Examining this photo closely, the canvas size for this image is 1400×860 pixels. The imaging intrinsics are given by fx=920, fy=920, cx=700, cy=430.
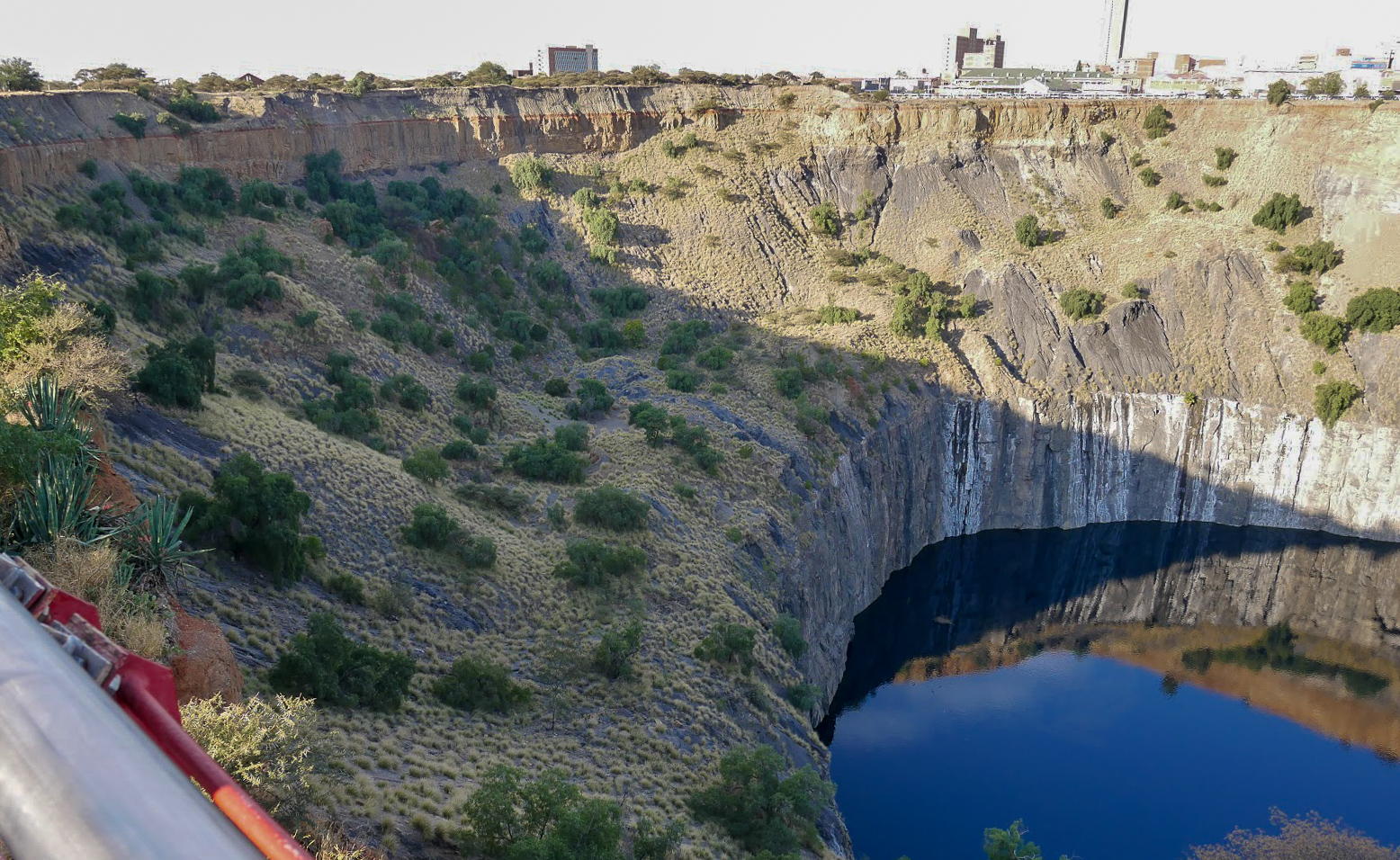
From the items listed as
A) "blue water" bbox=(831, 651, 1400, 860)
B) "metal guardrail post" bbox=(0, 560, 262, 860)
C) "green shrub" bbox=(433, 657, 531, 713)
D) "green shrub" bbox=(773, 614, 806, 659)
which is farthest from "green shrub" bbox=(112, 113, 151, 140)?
"metal guardrail post" bbox=(0, 560, 262, 860)

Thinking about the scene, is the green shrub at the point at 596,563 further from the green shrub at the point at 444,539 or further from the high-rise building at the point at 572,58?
the high-rise building at the point at 572,58

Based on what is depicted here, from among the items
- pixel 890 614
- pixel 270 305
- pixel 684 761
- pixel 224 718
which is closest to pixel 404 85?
pixel 270 305

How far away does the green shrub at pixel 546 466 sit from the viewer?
35719 millimetres

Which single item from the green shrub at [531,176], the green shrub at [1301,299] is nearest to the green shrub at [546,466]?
the green shrub at [531,176]

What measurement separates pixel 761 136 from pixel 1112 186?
24.1 meters

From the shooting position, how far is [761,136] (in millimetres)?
66062

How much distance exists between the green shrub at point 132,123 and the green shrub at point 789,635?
37.0 m

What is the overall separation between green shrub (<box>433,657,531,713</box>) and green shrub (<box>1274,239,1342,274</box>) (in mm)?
53992

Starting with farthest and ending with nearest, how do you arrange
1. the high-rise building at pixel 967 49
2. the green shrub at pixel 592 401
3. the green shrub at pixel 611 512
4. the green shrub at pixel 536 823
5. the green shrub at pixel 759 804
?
the high-rise building at pixel 967 49 → the green shrub at pixel 592 401 → the green shrub at pixel 611 512 → the green shrub at pixel 759 804 → the green shrub at pixel 536 823

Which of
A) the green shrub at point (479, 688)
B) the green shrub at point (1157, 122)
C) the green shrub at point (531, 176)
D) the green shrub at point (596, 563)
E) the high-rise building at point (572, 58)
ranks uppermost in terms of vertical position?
the high-rise building at point (572, 58)

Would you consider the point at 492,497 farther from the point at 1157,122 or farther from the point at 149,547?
the point at 1157,122

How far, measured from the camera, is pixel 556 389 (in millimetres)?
46344

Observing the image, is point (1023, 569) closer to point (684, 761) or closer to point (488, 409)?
point (488, 409)

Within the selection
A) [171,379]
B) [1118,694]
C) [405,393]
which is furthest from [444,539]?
[1118,694]
